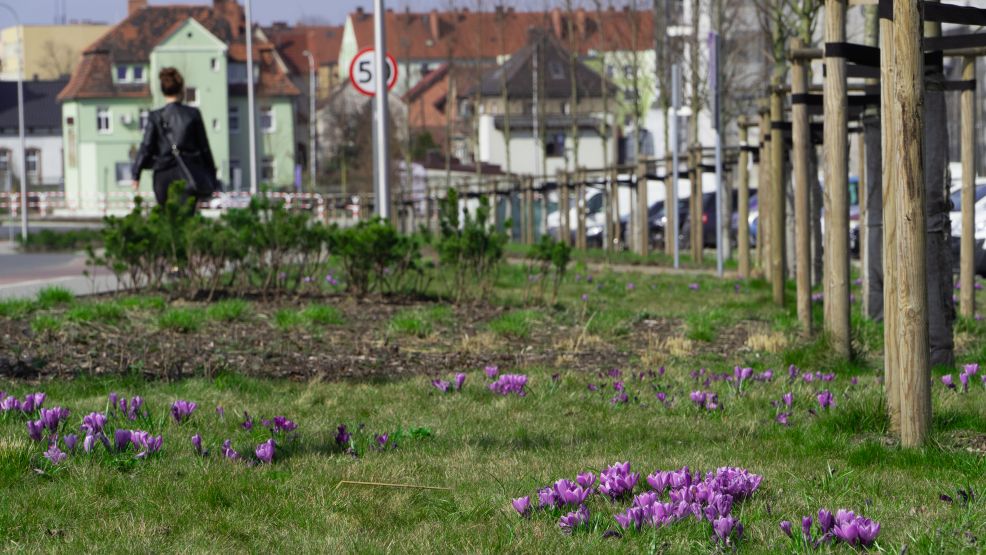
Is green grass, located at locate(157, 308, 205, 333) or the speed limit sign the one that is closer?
green grass, located at locate(157, 308, 205, 333)

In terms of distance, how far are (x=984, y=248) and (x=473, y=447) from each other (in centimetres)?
1500

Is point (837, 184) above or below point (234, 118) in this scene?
below

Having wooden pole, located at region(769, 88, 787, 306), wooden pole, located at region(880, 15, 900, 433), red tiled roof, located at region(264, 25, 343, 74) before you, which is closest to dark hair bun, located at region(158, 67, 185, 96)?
wooden pole, located at region(769, 88, 787, 306)

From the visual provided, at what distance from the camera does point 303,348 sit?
8.78 metres

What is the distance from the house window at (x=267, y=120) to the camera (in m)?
98.1

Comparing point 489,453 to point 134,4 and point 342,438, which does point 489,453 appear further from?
point 134,4

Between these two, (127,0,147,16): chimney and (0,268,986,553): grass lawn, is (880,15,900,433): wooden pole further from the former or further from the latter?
(127,0,147,16): chimney

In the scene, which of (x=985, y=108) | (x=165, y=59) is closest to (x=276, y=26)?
(x=165, y=59)

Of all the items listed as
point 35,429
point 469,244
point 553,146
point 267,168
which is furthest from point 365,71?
point 267,168

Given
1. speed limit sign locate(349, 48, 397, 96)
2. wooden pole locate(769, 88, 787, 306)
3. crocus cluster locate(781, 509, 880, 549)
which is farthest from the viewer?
speed limit sign locate(349, 48, 397, 96)

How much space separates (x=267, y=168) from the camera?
103250 millimetres

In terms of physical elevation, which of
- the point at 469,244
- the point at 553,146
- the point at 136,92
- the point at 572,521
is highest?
the point at 136,92

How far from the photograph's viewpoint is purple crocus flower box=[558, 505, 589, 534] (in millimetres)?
3969

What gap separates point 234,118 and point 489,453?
94031 millimetres
